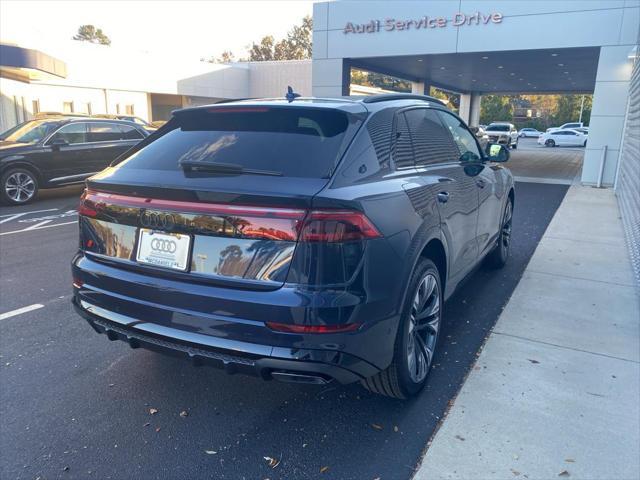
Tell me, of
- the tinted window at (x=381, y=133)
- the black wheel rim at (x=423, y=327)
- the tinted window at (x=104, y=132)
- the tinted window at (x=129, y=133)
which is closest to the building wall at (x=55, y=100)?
the tinted window at (x=129, y=133)

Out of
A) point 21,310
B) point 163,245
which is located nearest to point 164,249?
point 163,245

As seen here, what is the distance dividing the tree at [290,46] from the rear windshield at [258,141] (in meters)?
90.2

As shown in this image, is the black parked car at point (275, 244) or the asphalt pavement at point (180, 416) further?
the asphalt pavement at point (180, 416)

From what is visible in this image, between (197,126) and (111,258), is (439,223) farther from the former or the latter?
(111,258)

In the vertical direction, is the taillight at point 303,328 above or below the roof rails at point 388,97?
below

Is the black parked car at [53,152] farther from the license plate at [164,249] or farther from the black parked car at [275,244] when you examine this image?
the license plate at [164,249]

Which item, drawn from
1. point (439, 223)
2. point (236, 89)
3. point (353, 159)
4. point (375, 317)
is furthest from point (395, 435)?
point (236, 89)

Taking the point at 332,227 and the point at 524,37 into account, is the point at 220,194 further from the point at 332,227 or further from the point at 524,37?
the point at 524,37

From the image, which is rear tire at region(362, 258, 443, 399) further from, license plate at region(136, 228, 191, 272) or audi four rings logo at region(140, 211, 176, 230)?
audi four rings logo at region(140, 211, 176, 230)

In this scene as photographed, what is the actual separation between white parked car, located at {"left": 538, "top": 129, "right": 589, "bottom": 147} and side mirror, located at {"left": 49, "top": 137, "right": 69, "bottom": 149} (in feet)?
119

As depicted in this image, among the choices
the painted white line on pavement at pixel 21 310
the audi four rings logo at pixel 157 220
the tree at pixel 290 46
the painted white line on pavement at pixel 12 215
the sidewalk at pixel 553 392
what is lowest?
the painted white line on pavement at pixel 12 215

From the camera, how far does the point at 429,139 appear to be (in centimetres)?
371

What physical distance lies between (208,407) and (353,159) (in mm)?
1710

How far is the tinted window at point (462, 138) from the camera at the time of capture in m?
4.28
